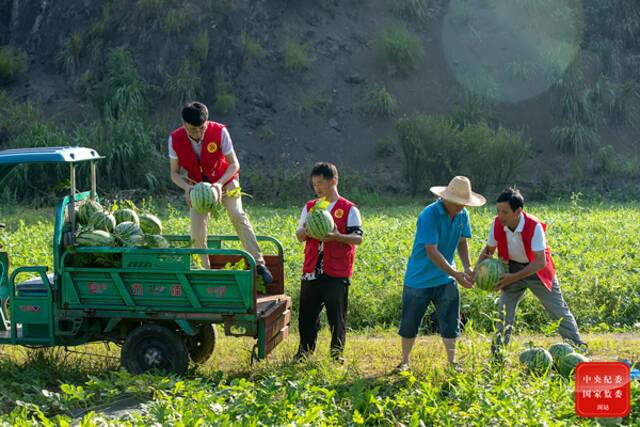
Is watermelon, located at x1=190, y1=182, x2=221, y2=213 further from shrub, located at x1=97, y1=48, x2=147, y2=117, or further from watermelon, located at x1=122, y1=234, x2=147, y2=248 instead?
shrub, located at x1=97, y1=48, x2=147, y2=117

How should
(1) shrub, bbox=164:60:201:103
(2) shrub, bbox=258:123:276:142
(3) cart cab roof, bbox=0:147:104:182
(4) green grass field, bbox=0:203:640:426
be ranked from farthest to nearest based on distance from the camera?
1. (1) shrub, bbox=164:60:201:103
2. (2) shrub, bbox=258:123:276:142
3. (3) cart cab roof, bbox=0:147:104:182
4. (4) green grass field, bbox=0:203:640:426

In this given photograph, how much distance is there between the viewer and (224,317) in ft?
24.0

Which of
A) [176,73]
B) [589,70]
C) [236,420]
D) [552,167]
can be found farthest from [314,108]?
[236,420]

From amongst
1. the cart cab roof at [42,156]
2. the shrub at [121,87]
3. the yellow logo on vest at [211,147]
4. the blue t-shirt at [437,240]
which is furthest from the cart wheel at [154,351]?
the shrub at [121,87]

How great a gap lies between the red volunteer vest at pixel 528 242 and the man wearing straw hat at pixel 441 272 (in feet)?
1.31

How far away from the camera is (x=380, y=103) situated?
28.0 meters

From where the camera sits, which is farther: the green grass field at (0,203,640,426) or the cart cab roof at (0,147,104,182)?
the cart cab roof at (0,147,104,182)

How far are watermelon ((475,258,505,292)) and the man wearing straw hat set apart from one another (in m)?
0.10

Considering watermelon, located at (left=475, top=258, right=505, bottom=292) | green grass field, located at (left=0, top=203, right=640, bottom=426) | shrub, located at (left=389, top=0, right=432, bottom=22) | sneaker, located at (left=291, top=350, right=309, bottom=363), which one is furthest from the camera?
shrub, located at (left=389, top=0, right=432, bottom=22)

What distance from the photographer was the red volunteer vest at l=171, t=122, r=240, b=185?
8180 millimetres

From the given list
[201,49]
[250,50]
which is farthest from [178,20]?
[250,50]

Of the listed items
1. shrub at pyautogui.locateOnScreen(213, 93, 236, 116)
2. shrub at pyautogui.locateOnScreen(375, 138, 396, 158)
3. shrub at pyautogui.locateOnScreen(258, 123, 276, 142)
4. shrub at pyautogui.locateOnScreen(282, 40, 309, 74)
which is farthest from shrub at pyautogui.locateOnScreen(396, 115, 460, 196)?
shrub at pyautogui.locateOnScreen(213, 93, 236, 116)

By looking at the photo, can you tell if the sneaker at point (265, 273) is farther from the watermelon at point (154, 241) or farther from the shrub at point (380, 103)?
the shrub at point (380, 103)

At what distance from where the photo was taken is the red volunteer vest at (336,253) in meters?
7.87
